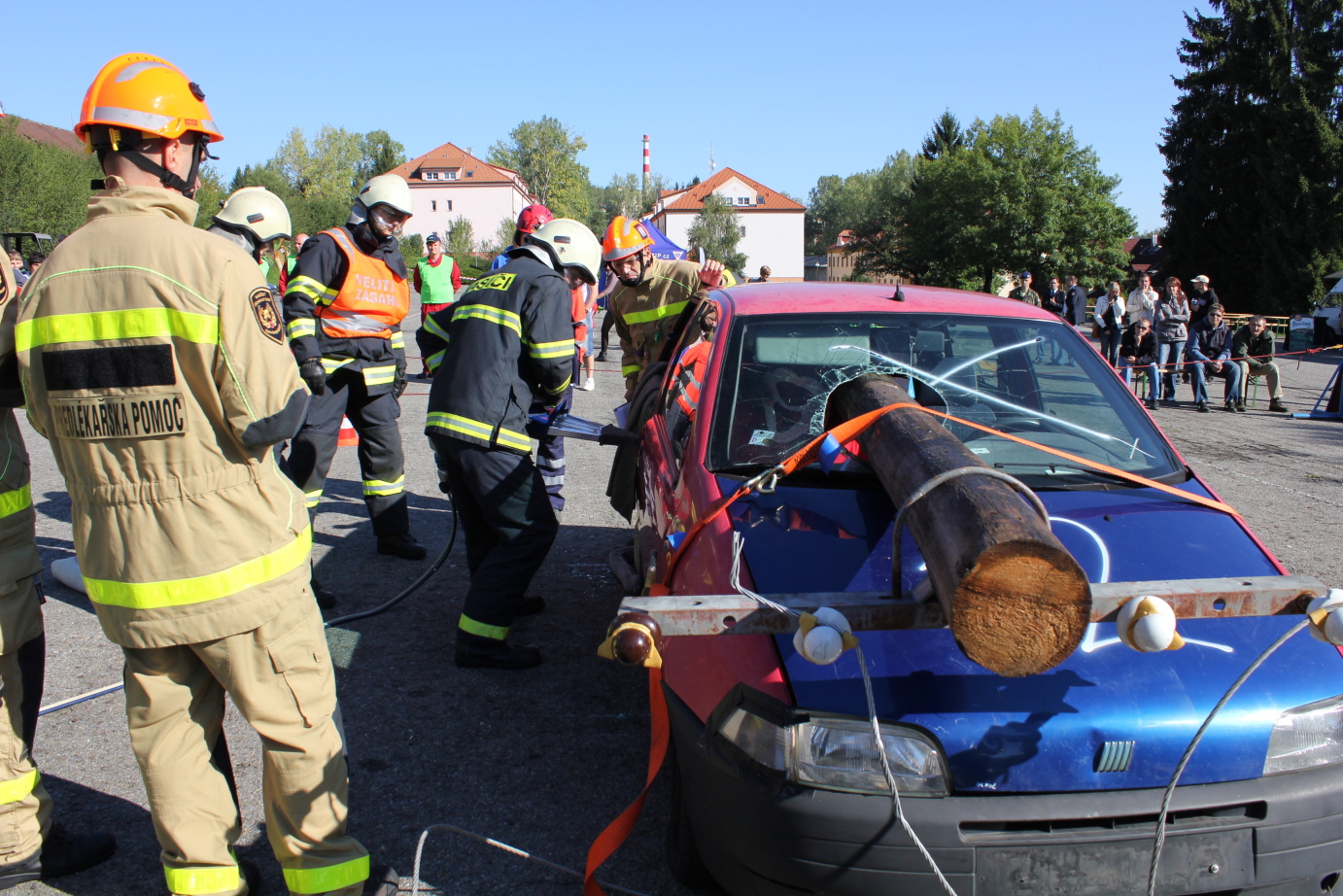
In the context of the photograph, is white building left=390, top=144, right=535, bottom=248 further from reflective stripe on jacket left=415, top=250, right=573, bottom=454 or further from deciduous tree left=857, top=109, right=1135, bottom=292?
reflective stripe on jacket left=415, top=250, right=573, bottom=454

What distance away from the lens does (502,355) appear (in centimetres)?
369

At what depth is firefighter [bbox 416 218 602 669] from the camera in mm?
3678

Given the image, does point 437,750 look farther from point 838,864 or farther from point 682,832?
point 838,864

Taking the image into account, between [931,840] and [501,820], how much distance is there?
Answer: 147 centimetres

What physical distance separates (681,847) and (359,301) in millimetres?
3598

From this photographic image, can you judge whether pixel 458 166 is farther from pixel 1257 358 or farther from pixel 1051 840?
pixel 1051 840

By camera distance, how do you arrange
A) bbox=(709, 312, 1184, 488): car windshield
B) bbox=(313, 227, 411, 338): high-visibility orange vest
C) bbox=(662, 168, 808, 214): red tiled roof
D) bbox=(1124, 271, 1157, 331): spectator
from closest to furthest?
bbox=(709, 312, 1184, 488): car windshield < bbox=(313, 227, 411, 338): high-visibility orange vest < bbox=(1124, 271, 1157, 331): spectator < bbox=(662, 168, 808, 214): red tiled roof

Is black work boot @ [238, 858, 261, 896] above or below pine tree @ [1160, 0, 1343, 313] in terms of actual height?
below

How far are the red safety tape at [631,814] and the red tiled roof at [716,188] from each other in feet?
292

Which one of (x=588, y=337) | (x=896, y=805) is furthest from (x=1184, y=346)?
(x=896, y=805)

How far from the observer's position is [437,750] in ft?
10.5

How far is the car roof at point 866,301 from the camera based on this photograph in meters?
3.36

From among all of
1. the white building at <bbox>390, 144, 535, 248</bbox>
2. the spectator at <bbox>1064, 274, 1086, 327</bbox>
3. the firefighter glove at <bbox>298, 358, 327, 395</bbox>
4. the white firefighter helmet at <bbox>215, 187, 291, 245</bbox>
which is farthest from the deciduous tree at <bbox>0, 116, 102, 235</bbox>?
the white building at <bbox>390, 144, 535, 248</bbox>

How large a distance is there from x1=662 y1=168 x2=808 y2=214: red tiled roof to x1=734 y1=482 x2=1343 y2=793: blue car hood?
292ft
